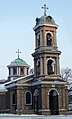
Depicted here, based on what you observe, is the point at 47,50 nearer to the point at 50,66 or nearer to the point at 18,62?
the point at 50,66

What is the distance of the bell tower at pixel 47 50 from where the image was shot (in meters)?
44.8

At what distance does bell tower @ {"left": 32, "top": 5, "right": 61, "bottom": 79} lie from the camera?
44.8m

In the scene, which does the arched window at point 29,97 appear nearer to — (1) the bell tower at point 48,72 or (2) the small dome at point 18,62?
(1) the bell tower at point 48,72

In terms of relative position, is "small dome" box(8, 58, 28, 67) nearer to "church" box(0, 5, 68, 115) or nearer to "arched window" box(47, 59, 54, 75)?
"church" box(0, 5, 68, 115)

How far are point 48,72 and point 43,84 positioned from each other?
2.51 m

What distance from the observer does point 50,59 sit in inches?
1785

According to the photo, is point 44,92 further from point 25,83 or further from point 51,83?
point 25,83

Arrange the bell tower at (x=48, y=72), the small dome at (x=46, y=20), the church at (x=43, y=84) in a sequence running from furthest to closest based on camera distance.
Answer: the small dome at (x=46, y=20) < the church at (x=43, y=84) < the bell tower at (x=48, y=72)

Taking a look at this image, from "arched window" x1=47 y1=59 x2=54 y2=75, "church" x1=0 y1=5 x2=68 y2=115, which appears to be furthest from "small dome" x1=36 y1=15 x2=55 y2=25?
"arched window" x1=47 y1=59 x2=54 y2=75

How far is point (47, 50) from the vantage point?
4503 centimetres

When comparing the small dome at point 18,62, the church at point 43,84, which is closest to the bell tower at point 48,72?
the church at point 43,84

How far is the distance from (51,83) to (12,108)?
850cm

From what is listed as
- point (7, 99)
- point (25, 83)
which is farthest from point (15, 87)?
point (7, 99)

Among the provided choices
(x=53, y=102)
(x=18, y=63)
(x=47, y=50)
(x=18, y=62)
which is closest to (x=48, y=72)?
(x=47, y=50)
